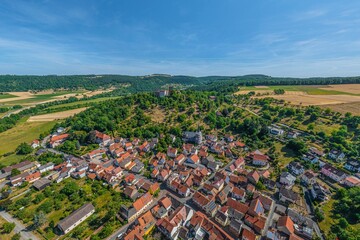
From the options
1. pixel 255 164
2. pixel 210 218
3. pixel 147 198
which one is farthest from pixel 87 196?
pixel 255 164

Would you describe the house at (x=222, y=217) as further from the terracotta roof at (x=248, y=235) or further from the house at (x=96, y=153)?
the house at (x=96, y=153)

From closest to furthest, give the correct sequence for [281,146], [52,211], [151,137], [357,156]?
[52,211], [357,156], [281,146], [151,137]

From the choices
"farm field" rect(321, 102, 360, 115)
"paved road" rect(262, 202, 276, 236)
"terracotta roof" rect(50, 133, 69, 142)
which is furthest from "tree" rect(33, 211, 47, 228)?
"farm field" rect(321, 102, 360, 115)

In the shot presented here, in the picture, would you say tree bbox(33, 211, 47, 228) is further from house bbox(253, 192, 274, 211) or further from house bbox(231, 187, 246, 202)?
house bbox(253, 192, 274, 211)

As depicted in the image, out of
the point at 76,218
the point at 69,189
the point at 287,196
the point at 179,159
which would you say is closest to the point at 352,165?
the point at 287,196

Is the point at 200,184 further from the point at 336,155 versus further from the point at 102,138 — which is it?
the point at 336,155

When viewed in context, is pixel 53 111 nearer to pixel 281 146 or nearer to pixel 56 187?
pixel 56 187

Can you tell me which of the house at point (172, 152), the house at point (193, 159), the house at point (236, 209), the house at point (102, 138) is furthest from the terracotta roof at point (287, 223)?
the house at point (102, 138)
